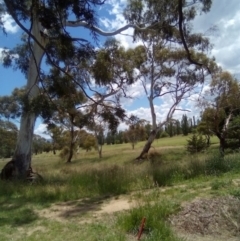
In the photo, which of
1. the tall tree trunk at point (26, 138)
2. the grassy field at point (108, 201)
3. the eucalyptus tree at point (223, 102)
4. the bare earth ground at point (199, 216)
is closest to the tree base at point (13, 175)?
the tall tree trunk at point (26, 138)

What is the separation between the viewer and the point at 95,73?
55.0 feet

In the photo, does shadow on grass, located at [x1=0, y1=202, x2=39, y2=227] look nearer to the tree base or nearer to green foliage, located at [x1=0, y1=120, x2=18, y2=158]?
the tree base

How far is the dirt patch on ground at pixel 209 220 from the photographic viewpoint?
5.18 m

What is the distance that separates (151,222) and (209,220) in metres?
0.99

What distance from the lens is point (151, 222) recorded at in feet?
17.7

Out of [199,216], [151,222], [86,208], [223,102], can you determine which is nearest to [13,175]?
[86,208]

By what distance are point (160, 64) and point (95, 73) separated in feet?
47.0

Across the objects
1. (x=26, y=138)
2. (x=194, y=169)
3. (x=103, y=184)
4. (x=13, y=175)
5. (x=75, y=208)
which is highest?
(x=26, y=138)

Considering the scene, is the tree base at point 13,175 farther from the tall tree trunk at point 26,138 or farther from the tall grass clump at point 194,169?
the tall grass clump at point 194,169

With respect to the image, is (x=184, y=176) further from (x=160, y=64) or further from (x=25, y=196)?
(x=160, y=64)

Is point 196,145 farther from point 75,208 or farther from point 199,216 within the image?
point 199,216

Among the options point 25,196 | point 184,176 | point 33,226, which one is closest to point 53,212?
point 33,226

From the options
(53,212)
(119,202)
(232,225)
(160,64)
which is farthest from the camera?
(160,64)

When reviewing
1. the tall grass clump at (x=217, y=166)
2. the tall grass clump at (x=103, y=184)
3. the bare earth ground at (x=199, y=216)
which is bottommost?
the bare earth ground at (x=199, y=216)
